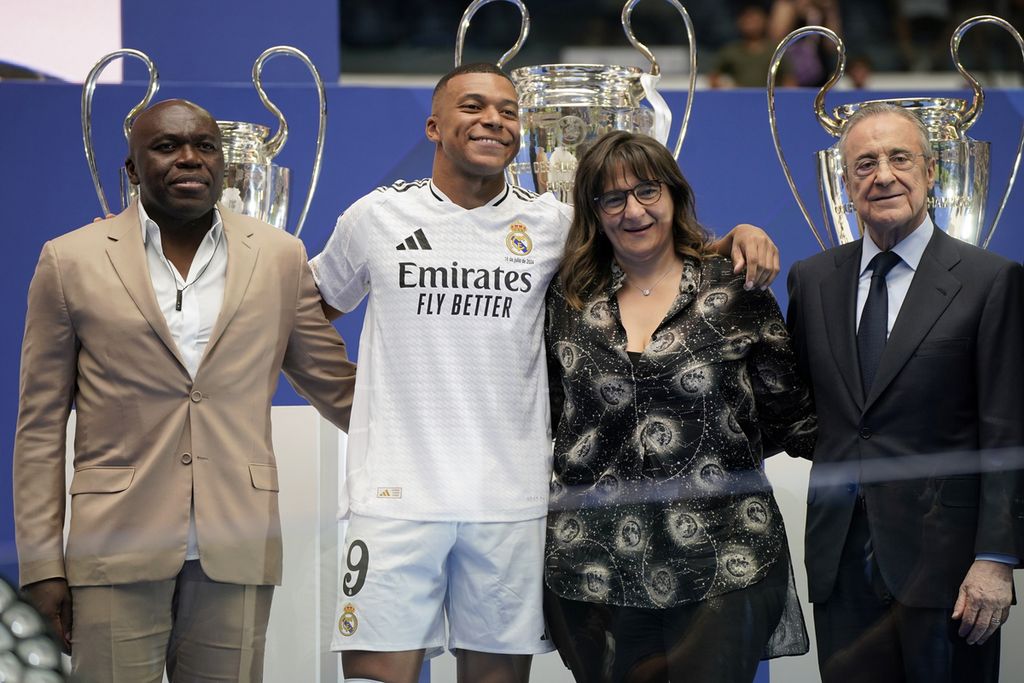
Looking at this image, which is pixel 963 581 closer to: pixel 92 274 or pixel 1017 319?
pixel 1017 319

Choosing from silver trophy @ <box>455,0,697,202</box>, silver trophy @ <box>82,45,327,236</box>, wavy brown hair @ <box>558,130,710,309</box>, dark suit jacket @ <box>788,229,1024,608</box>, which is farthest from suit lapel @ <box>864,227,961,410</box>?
silver trophy @ <box>82,45,327,236</box>

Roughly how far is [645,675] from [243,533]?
53 centimetres

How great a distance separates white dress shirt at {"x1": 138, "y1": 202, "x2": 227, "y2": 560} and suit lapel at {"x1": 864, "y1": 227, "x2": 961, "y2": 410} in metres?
0.86

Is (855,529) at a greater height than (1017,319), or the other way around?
(1017,319)

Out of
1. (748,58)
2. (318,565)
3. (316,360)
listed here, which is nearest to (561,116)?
(316,360)

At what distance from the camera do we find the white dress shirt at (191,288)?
5.43ft

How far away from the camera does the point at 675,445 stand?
165 cm

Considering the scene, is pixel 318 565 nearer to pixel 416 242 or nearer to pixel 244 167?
pixel 416 242

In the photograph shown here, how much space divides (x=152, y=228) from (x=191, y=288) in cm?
11

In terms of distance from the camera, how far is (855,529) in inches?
62.1

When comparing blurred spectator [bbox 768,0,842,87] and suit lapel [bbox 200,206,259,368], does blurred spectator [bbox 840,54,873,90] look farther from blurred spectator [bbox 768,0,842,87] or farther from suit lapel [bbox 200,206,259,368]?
suit lapel [bbox 200,206,259,368]

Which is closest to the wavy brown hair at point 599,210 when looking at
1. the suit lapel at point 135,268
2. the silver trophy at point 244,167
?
the suit lapel at point 135,268

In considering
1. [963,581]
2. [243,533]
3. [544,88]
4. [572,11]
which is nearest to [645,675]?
[963,581]

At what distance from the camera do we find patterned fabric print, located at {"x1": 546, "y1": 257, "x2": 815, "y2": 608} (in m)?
1.62
